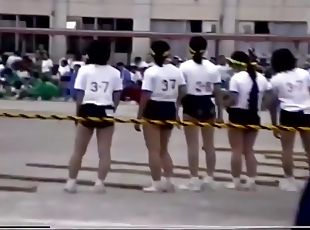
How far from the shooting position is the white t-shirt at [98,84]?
33.6 ft

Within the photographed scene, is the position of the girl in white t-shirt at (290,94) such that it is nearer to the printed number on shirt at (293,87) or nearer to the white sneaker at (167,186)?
the printed number on shirt at (293,87)

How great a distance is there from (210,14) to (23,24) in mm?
7666

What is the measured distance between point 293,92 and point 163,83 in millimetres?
1485

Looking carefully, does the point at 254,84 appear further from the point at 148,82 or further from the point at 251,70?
the point at 148,82

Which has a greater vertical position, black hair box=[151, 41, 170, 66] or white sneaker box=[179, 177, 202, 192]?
black hair box=[151, 41, 170, 66]

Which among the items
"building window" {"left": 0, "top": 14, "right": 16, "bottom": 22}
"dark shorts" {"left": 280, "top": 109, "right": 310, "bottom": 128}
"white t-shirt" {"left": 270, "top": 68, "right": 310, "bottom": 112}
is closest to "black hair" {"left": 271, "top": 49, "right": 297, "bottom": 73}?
"white t-shirt" {"left": 270, "top": 68, "right": 310, "bottom": 112}

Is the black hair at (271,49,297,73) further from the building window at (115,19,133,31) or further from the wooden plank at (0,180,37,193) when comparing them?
the building window at (115,19,133,31)

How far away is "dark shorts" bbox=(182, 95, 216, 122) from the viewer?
10664 mm

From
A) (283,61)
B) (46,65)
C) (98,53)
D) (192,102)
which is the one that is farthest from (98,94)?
(46,65)

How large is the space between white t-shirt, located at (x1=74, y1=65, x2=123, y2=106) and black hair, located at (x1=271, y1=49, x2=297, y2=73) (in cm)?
183

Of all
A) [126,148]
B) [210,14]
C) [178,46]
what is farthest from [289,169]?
[210,14]

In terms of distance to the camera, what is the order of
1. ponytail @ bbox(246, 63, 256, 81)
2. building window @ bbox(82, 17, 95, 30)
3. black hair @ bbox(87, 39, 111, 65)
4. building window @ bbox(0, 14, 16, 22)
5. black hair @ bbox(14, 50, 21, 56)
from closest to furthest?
black hair @ bbox(87, 39, 111, 65) → ponytail @ bbox(246, 63, 256, 81) → black hair @ bbox(14, 50, 21, 56) → building window @ bbox(82, 17, 95, 30) → building window @ bbox(0, 14, 16, 22)

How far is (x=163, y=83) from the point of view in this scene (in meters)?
10.4

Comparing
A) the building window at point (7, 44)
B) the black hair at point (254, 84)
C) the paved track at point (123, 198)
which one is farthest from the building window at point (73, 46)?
the black hair at point (254, 84)
